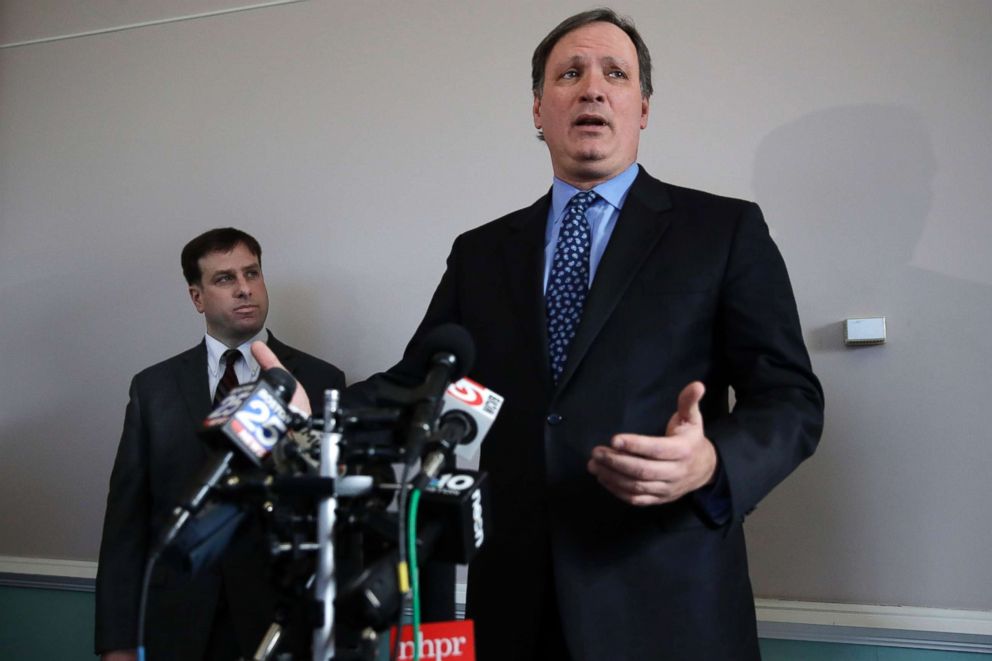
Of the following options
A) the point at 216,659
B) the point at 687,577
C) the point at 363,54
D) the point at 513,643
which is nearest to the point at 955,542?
the point at 687,577

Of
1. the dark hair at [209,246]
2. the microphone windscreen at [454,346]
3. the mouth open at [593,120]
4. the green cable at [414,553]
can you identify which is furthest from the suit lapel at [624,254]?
the dark hair at [209,246]

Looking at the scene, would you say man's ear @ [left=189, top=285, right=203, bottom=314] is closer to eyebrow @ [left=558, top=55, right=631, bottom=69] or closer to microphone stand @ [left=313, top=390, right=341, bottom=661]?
eyebrow @ [left=558, top=55, right=631, bottom=69]

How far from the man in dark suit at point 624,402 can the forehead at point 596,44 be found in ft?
0.28

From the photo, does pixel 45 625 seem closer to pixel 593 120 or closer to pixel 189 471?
pixel 189 471

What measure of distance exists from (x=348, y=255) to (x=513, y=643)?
1740 millimetres

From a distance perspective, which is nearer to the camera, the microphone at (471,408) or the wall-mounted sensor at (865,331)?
the microphone at (471,408)

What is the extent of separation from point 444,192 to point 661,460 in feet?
5.93

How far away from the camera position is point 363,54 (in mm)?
2752

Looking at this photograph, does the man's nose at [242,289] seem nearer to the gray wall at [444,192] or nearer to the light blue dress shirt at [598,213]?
the gray wall at [444,192]

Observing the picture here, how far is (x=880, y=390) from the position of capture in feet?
6.72

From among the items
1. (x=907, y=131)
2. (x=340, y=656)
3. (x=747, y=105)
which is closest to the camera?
(x=340, y=656)

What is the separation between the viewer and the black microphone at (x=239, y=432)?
75cm

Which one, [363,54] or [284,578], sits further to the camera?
[363,54]

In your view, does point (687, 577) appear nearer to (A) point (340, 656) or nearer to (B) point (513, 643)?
(B) point (513, 643)
